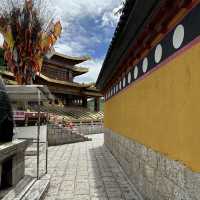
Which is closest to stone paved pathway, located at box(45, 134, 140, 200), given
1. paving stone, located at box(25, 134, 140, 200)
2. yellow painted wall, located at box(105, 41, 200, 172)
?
paving stone, located at box(25, 134, 140, 200)

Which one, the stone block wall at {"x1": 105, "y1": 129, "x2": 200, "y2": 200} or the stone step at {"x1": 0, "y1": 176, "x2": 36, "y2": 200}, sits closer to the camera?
the stone block wall at {"x1": 105, "y1": 129, "x2": 200, "y2": 200}

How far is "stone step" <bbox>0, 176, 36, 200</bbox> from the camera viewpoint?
482 centimetres

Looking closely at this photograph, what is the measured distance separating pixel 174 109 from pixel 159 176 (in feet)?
4.40

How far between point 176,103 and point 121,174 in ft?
16.2

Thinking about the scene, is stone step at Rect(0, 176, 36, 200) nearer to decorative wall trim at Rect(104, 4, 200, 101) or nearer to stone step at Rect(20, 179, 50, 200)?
stone step at Rect(20, 179, 50, 200)

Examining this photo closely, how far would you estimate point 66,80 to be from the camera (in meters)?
39.8

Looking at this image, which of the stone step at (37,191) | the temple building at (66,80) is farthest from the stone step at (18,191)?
the temple building at (66,80)

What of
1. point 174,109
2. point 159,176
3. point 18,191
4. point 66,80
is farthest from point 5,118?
point 66,80

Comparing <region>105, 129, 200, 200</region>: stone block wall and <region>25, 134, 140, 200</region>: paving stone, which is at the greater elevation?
<region>105, 129, 200, 200</region>: stone block wall

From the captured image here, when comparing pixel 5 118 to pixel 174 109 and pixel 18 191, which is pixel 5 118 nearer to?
pixel 18 191

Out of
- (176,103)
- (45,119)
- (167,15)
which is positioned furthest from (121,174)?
(45,119)

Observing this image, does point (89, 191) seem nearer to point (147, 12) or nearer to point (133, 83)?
point (133, 83)

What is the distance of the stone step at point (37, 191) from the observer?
17.1 ft

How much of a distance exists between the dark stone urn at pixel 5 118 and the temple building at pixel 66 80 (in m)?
26.4
